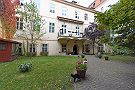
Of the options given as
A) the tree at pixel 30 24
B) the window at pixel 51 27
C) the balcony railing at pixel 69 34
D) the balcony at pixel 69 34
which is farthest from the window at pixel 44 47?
the balcony railing at pixel 69 34

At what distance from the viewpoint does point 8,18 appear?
2823cm

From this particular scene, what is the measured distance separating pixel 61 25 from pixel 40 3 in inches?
220

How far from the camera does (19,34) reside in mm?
29953

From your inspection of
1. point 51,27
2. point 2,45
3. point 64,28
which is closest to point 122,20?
point 2,45

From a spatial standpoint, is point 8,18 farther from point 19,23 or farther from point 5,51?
point 5,51

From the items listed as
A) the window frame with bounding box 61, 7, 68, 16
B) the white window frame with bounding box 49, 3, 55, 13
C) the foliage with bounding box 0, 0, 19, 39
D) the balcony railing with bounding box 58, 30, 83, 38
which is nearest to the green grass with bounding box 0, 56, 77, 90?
the foliage with bounding box 0, 0, 19, 39

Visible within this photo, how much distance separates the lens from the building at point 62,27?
32906 millimetres

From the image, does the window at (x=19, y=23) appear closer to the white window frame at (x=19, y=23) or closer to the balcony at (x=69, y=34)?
the white window frame at (x=19, y=23)

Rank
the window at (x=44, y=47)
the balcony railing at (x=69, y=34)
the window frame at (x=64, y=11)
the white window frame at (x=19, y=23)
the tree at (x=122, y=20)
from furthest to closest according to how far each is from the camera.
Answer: the window frame at (x=64, y=11) → the balcony railing at (x=69, y=34) → the window at (x=44, y=47) → the white window frame at (x=19, y=23) → the tree at (x=122, y=20)

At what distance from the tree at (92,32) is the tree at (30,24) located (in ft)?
30.4

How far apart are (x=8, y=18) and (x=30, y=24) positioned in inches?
132

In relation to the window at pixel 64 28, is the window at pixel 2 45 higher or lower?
lower

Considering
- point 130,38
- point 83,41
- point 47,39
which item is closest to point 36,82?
point 130,38

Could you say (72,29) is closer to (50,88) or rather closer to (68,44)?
(68,44)
